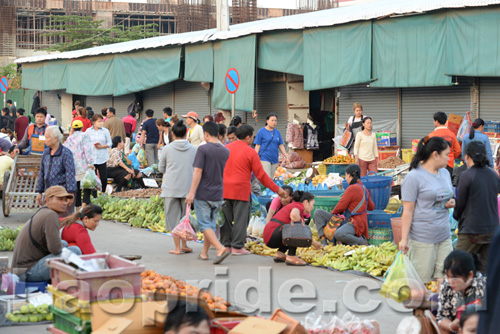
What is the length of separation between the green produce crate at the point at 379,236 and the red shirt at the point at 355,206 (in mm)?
131

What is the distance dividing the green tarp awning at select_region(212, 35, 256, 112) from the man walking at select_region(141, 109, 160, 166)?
2779 mm

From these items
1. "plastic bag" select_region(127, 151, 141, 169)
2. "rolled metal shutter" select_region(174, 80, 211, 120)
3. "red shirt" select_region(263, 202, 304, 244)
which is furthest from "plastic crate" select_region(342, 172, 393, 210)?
"rolled metal shutter" select_region(174, 80, 211, 120)

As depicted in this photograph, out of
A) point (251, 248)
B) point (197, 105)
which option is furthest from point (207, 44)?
point (251, 248)

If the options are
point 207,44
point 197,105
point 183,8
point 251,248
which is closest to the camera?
point 251,248

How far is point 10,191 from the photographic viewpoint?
13828 mm

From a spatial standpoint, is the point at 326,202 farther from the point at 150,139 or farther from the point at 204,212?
the point at 150,139

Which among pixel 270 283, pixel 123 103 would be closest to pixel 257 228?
pixel 270 283

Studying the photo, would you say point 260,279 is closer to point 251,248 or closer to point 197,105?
point 251,248

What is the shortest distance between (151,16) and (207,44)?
32322 mm

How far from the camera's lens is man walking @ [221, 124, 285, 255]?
33.7 feet

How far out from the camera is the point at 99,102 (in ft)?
104

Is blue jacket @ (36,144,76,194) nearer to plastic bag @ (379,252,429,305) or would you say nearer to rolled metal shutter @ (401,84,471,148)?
plastic bag @ (379,252,429,305)

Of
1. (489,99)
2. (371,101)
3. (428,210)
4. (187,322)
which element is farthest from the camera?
(371,101)

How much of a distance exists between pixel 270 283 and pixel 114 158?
891 cm
